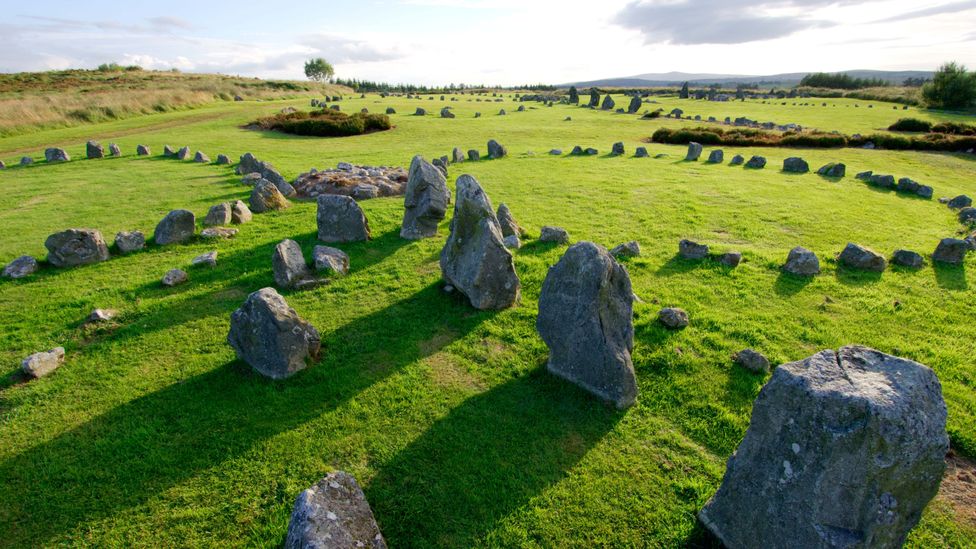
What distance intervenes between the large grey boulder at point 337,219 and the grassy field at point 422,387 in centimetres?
58

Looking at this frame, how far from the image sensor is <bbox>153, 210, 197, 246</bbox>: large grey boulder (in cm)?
1360

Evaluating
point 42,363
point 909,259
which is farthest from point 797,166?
point 42,363

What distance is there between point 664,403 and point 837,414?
10.8 feet

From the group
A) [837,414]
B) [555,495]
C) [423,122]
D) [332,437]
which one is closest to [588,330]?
[555,495]

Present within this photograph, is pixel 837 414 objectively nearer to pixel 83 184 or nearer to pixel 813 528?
pixel 813 528

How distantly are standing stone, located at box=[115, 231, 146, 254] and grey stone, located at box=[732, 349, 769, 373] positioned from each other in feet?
50.1

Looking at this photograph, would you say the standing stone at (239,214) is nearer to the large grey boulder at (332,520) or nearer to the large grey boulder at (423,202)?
the large grey boulder at (423,202)

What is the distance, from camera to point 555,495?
5828 millimetres

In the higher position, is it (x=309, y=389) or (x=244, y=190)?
(x=244, y=190)

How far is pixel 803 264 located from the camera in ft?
37.7

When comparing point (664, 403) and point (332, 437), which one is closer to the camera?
point (332, 437)

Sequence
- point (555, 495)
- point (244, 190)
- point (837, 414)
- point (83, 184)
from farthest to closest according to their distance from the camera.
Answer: point (83, 184) → point (244, 190) → point (555, 495) → point (837, 414)

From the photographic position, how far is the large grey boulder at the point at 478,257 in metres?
9.62

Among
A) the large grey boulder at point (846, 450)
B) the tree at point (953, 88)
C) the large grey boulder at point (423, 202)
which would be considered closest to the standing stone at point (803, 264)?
the large grey boulder at point (846, 450)
